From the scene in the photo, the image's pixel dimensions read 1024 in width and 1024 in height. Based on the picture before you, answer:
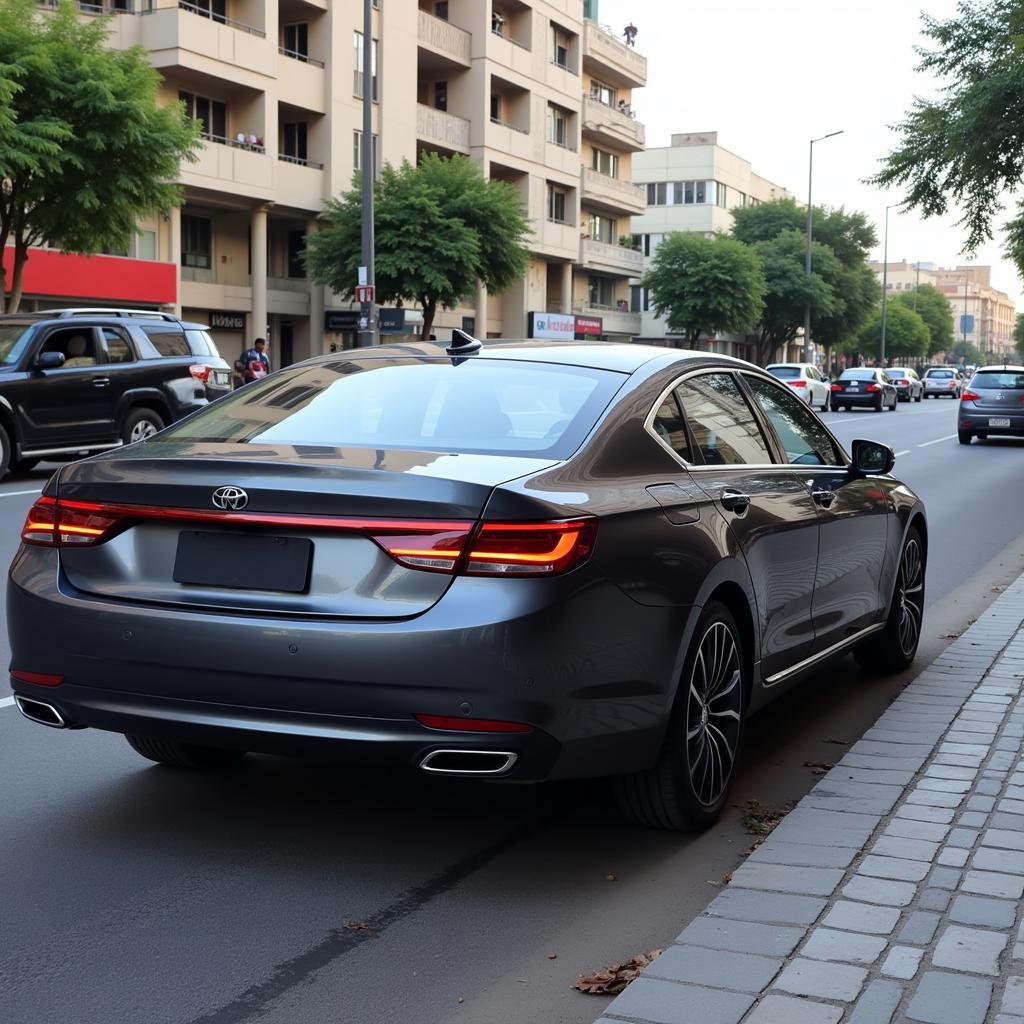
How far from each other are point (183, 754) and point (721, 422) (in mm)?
2213

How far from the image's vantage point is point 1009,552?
41.1 feet

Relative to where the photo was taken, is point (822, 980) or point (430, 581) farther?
point (430, 581)

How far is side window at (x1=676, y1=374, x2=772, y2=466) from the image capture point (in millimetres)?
5020

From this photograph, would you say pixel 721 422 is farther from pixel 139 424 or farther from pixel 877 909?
pixel 139 424

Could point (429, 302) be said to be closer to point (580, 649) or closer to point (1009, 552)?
point (1009, 552)

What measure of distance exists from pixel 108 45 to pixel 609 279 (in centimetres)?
3454

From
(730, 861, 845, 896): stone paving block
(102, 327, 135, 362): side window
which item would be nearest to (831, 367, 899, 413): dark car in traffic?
(102, 327, 135, 362): side window

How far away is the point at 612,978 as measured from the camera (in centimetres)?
345

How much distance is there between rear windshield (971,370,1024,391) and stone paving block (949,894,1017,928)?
27.2 meters

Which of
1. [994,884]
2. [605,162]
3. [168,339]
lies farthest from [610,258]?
[994,884]

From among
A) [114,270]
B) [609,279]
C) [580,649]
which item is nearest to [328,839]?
[580,649]

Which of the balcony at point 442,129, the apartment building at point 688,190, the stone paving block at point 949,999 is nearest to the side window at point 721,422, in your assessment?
the stone paving block at point 949,999

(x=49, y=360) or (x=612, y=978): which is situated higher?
(x=49, y=360)

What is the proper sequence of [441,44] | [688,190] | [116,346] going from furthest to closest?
[688,190], [441,44], [116,346]
